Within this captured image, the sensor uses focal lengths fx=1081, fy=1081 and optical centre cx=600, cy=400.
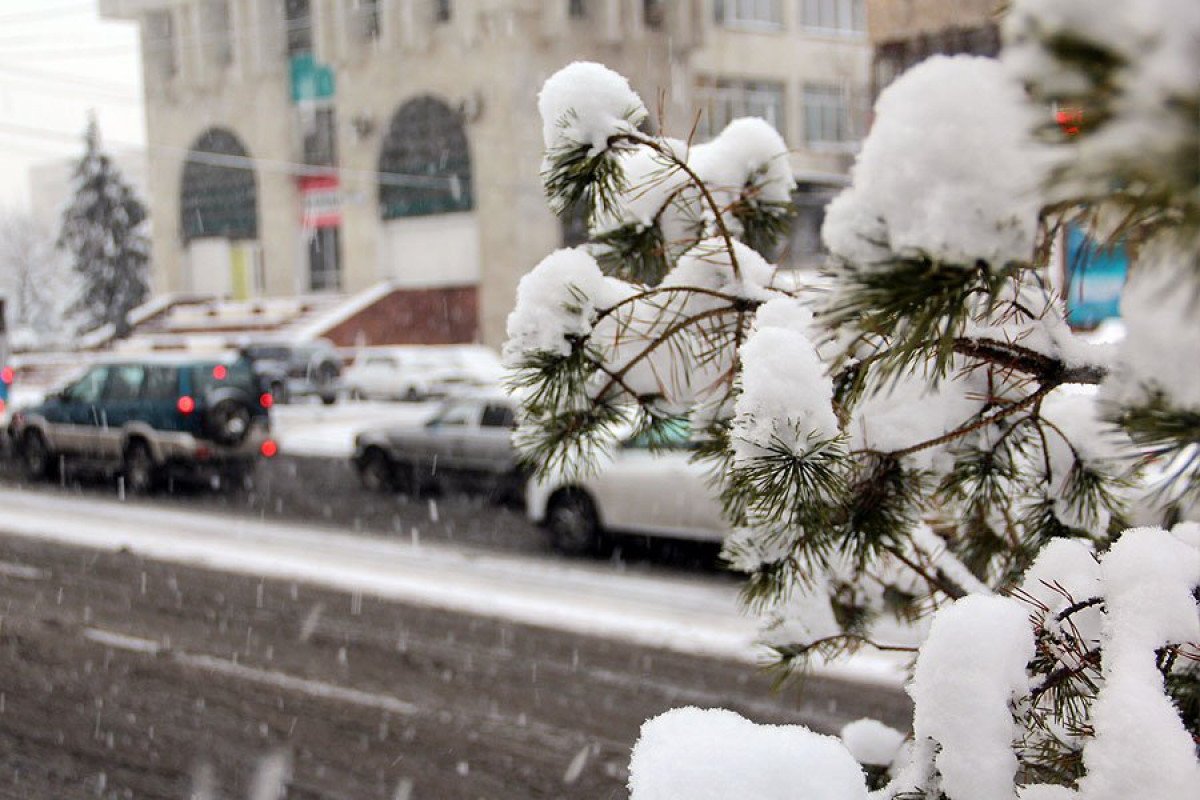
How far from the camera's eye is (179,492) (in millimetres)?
15195

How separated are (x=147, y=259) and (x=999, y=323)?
50.7 m

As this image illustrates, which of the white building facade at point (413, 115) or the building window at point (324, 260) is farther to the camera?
the building window at point (324, 260)

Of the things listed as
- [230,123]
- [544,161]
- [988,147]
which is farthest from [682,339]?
[230,123]

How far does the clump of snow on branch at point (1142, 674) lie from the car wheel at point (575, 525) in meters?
9.62

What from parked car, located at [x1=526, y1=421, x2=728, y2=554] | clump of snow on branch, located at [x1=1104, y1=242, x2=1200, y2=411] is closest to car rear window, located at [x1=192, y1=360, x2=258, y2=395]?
parked car, located at [x1=526, y1=421, x2=728, y2=554]

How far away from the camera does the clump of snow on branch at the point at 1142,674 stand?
3.79 feet

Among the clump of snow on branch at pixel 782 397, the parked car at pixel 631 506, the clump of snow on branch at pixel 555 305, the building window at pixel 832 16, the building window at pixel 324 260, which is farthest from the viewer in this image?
the building window at pixel 324 260

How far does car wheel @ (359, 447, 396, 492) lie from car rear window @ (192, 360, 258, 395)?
1825mm

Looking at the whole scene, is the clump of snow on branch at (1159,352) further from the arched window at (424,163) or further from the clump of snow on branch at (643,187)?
the arched window at (424,163)

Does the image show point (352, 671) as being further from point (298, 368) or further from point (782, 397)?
point (298, 368)

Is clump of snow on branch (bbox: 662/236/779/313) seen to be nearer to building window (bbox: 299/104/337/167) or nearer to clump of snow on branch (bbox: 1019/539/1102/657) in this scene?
clump of snow on branch (bbox: 1019/539/1102/657)

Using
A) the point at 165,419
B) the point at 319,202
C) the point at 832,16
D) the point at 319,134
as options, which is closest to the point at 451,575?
the point at 165,419

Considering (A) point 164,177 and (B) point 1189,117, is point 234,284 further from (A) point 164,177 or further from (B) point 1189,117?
(B) point 1189,117

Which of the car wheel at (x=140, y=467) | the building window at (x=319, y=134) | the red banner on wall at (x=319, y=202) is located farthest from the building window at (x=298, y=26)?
the car wheel at (x=140, y=467)
